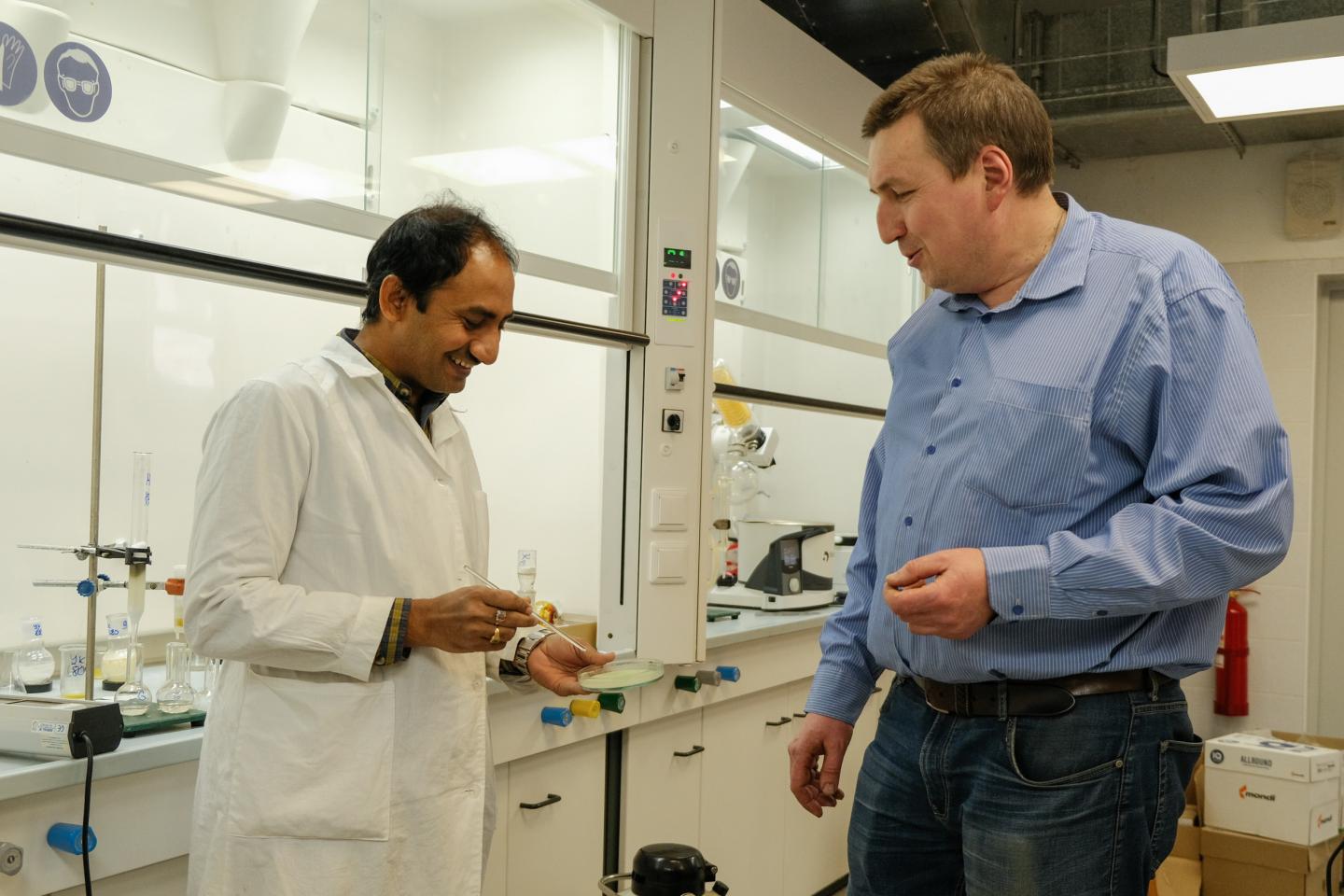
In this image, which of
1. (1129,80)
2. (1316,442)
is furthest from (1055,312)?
(1316,442)

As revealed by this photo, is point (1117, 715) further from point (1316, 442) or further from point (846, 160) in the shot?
point (1316, 442)

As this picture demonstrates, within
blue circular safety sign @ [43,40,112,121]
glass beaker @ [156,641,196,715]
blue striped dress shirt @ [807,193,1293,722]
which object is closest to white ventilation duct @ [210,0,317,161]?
blue circular safety sign @ [43,40,112,121]

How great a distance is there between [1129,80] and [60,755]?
429 centimetres

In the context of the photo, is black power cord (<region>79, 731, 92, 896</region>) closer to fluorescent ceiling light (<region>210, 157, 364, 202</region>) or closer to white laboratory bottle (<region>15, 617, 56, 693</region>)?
white laboratory bottle (<region>15, 617, 56, 693</region>)

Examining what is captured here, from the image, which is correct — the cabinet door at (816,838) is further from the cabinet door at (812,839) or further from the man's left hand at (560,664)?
the man's left hand at (560,664)

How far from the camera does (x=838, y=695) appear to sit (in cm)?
156

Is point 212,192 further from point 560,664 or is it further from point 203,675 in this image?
point 560,664

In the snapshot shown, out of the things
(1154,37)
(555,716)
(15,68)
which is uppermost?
(1154,37)

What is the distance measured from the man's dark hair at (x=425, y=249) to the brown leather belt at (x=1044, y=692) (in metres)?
0.89

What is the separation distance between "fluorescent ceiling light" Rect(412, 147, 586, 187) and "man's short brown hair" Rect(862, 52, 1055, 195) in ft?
4.46

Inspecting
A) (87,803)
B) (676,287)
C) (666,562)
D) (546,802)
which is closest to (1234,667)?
(666,562)

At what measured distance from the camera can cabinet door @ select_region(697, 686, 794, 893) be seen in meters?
2.96

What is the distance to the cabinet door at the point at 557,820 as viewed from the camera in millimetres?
2354

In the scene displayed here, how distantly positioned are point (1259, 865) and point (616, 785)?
2186 millimetres
